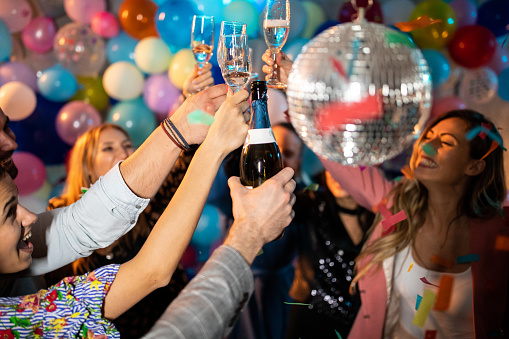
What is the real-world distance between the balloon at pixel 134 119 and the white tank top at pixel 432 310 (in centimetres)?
198

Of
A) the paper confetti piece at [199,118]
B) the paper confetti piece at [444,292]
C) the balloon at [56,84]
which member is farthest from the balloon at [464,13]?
the balloon at [56,84]

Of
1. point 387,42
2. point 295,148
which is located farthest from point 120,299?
point 295,148

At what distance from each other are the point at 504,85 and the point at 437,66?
1.40ft

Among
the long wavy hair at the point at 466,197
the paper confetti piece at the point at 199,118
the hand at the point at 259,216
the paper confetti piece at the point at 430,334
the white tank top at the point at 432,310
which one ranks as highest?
the paper confetti piece at the point at 199,118

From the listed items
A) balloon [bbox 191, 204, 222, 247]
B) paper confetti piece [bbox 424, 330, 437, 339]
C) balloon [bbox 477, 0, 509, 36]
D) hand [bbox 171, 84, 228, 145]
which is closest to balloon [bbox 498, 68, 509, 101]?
balloon [bbox 477, 0, 509, 36]

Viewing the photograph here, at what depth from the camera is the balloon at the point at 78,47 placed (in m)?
3.26

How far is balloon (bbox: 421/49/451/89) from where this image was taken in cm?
310

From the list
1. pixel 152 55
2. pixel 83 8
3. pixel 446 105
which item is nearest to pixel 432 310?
pixel 446 105

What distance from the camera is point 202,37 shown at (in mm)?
1764

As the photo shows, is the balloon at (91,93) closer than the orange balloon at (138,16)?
No

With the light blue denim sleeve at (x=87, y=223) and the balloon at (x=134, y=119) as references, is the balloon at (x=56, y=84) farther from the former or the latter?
the light blue denim sleeve at (x=87, y=223)

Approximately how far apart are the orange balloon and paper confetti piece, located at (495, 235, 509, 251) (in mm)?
2556

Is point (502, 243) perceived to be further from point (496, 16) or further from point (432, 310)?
point (496, 16)

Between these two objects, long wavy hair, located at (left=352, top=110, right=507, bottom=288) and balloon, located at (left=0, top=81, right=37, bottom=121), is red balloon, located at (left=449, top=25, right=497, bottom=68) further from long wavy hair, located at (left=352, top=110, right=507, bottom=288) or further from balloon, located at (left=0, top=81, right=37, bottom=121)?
balloon, located at (left=0, top=81, right=37, bottom=121)
